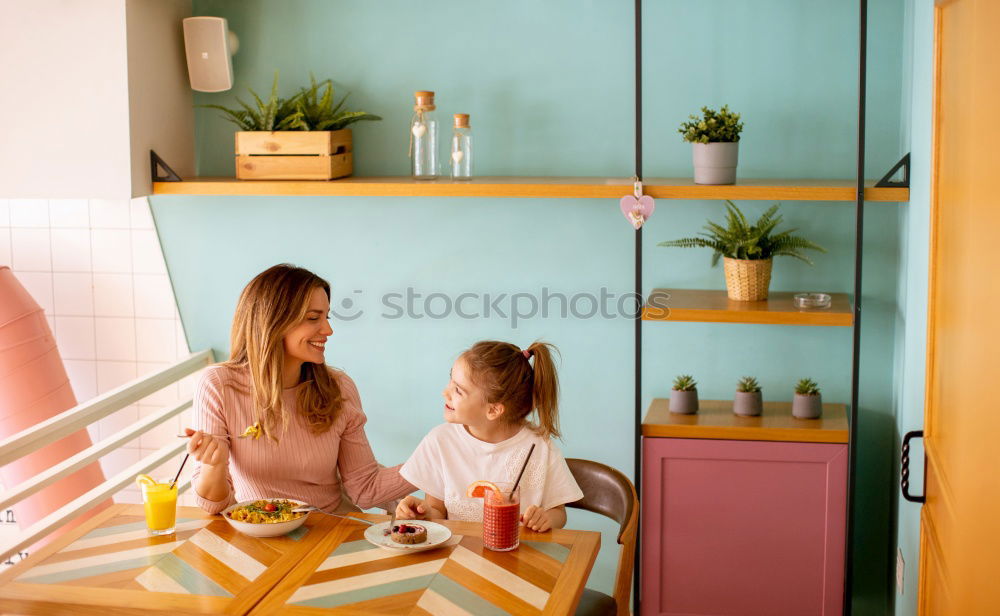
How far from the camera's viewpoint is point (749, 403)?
2.73m

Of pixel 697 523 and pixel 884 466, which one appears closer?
pixel 697 523

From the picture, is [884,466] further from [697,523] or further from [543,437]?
[543,437]

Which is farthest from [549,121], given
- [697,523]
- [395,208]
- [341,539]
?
[341,539]

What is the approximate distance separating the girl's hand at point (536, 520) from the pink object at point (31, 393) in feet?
5.50

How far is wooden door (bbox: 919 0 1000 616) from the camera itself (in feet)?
4.35

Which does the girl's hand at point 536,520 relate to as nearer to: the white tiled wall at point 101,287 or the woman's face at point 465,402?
the woman's face at point 465,402

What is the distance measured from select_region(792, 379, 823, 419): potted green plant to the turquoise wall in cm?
17

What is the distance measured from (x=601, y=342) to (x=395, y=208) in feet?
2.37

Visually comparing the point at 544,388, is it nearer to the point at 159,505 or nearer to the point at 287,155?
the point at 159,505

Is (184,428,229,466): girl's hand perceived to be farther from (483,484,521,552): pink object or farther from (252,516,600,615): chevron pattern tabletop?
(483,484,521,552): pink object

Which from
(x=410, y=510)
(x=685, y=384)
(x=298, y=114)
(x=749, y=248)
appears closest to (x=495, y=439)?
(x=410, y=510)

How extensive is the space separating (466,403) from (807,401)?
1020mm

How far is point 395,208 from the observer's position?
307 cm

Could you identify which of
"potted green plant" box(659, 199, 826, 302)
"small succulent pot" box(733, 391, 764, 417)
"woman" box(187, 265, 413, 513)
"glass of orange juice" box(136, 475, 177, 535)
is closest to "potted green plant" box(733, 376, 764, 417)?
"small succulent pot" box(733, 391, 764, 417)
